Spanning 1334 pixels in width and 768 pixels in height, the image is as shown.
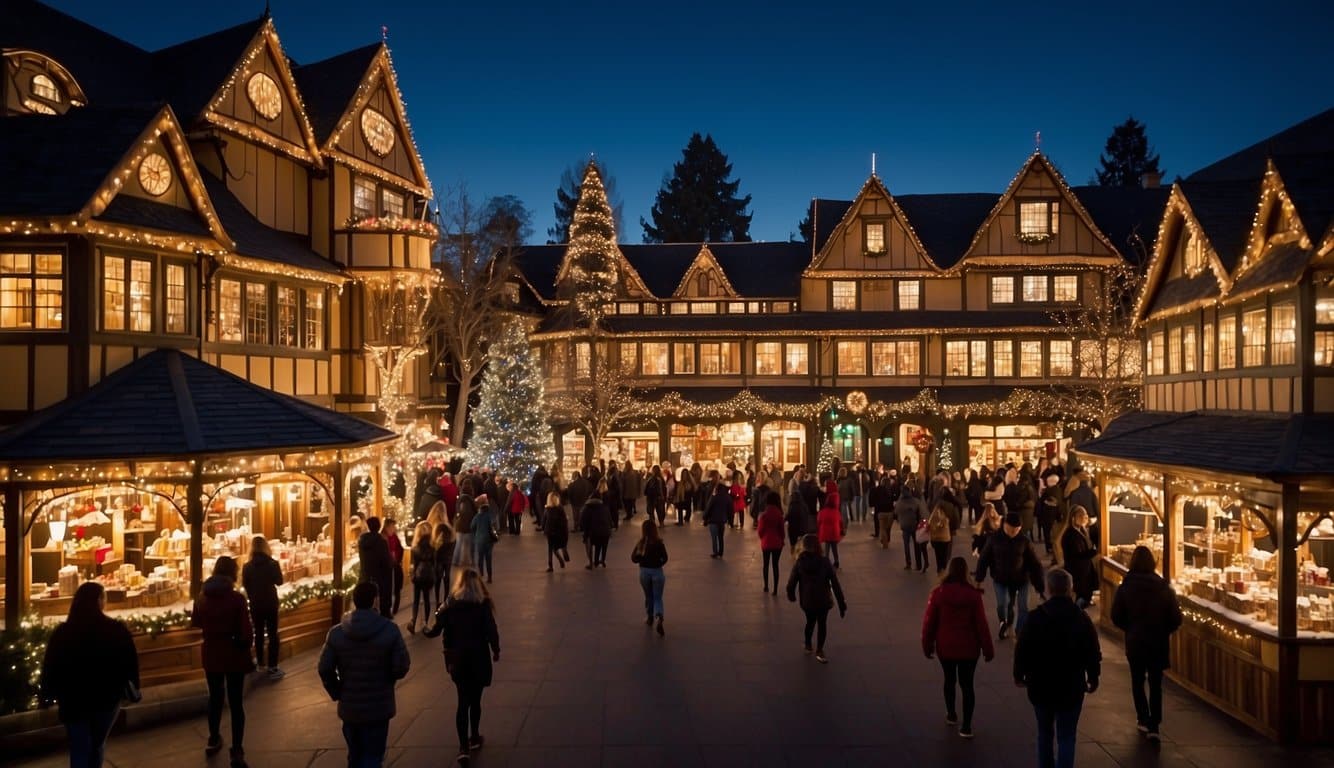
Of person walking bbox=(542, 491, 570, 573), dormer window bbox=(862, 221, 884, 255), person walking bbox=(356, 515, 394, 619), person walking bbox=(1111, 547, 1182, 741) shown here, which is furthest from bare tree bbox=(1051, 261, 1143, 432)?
person walking bbox=(356, 515, 394, 619)

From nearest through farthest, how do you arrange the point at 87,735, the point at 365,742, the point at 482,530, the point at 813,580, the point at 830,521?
the point at 365,742
the point at 87,735
the point at 813,580
the point at 482,530
the point at 830,521

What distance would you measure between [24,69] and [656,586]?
14.1 meters

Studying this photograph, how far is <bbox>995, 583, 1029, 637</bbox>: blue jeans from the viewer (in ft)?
39.5

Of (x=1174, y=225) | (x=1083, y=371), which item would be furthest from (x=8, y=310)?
(x=1083, y=371)

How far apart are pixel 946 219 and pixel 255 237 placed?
30259 millimetres

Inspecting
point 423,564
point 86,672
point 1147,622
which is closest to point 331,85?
point 423,564

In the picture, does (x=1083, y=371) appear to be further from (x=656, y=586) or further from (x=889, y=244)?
(x=656, y=586)

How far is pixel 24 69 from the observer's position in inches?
629

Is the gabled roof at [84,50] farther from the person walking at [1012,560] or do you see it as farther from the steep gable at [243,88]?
the person walking at [1012,560]

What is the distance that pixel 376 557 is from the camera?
1255 centimetres

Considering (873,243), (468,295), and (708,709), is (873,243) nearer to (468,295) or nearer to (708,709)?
(468,295)

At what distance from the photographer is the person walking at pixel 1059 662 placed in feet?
24.1

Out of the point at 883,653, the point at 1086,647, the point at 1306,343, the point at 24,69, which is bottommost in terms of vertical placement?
the point at 883,653

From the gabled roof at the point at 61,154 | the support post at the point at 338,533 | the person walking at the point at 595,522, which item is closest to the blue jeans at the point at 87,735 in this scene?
the support post at the point at 338,533
